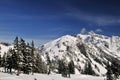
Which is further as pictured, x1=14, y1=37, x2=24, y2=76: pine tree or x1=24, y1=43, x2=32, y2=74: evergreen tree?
x1=24, y1=43, x2=32, y2=74: evergreen tree

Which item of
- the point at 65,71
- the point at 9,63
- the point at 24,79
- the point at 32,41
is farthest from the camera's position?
the point at 65,71

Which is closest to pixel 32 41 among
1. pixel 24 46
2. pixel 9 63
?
pixel 9 63

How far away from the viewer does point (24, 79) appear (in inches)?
3260

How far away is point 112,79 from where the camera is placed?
311 ft

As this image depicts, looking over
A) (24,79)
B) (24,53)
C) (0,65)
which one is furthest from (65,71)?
(24,79)

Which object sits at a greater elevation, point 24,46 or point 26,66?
point 24,46

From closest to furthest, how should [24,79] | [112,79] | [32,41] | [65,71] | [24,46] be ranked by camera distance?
[24,79], [112,79], [24,46], [32,41], [65,71]

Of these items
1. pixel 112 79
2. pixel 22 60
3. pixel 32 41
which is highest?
pixel 32 41

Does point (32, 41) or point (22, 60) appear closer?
point (22, 60)

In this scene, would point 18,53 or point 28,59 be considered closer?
point 18,53

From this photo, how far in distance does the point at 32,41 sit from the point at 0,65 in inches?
1229

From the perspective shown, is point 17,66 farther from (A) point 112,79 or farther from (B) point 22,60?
(A) point 112,79

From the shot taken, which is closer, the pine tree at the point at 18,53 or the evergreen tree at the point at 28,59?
the pine tree at the point at 18,53

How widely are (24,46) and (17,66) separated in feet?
33.5
